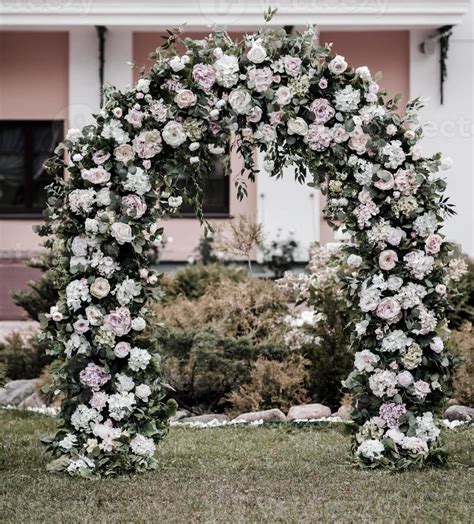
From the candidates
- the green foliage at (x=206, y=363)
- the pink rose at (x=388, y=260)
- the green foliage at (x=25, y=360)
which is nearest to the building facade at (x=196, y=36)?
the green foliage at (x=25, y=360)

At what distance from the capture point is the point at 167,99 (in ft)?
22.8

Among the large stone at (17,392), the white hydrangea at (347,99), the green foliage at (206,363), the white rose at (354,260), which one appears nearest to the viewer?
the white hydrangea at (347,99)

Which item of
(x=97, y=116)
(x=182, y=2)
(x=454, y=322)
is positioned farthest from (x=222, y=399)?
(x=182, y=2)

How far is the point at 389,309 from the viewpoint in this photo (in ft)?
22.6

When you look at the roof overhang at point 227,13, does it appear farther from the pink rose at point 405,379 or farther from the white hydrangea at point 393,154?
the pink rose at point 405,379

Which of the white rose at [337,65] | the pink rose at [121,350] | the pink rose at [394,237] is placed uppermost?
the white rose at [337,65]

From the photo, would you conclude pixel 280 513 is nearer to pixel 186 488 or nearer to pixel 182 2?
pixel 186 488

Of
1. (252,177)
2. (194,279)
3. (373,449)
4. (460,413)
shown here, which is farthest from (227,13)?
(373,449)

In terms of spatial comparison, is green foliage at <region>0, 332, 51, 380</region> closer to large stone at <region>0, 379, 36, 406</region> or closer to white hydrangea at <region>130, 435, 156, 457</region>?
large stone at <region>0, 379, 36, 406</region>

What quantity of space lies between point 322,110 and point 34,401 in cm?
547

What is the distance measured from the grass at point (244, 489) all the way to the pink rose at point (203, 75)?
8.38ft

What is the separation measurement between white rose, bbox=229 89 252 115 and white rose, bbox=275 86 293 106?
194 mm

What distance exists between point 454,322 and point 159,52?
19.6 ft

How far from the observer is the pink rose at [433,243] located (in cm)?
693
